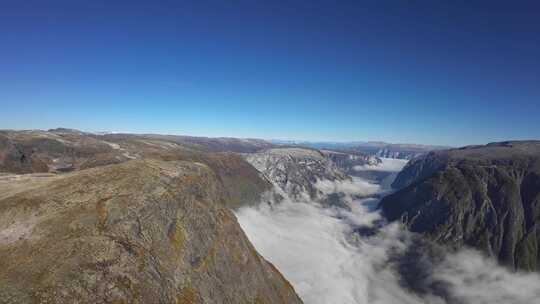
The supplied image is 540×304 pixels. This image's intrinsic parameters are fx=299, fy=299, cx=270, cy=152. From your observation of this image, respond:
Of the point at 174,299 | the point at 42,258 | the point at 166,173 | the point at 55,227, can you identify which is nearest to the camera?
the point at 42,258

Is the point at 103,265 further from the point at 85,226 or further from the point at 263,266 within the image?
the point at 263,266

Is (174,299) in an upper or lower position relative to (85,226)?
lower

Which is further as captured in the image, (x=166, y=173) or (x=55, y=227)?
(x=166, y=173)

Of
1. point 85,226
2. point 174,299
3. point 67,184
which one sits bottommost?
point 174,299

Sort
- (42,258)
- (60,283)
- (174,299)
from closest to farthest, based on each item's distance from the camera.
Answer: (60,283) < (42,258) < (174,299)

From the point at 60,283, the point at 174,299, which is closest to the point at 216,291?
the point at 174,299

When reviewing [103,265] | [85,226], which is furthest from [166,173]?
[103,265]
